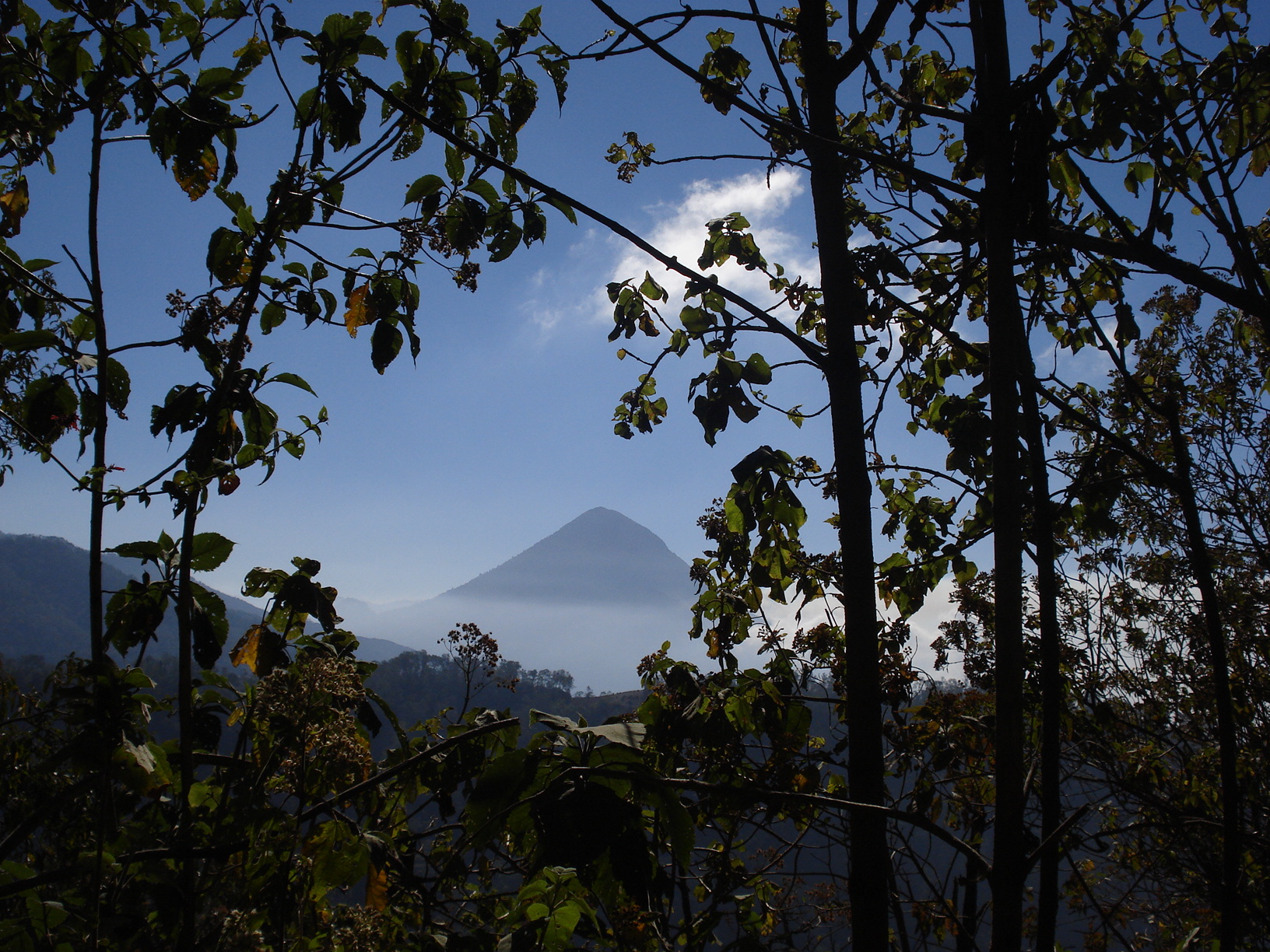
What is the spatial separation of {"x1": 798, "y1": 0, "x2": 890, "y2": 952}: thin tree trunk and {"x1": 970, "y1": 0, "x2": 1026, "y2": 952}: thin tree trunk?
32cm

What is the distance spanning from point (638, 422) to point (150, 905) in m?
2.55

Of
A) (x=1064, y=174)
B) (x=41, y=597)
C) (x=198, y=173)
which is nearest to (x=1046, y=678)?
(x=1064, y=174)

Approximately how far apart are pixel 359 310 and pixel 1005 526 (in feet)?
5.81

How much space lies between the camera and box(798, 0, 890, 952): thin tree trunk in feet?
5.39

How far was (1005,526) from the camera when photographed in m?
1.30

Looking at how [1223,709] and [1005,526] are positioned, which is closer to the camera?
[1005,526]

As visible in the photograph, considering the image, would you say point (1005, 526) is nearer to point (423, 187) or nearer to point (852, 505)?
point (852, 505)

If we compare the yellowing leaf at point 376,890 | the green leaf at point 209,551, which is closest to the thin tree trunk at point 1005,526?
the yellowing leaf at point 376,890

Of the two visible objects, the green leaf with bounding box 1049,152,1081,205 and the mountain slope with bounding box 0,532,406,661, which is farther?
the mountain slope with bounding box 0,532,406,661

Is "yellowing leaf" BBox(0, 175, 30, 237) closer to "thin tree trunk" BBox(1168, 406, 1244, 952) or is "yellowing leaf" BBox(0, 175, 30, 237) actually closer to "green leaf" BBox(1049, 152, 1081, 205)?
"green leaf" BBox(1049, 152, 1081, 205)

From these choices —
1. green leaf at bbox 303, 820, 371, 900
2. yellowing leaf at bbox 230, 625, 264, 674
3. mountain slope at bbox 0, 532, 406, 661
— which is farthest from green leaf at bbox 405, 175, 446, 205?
mountain slope at bbox 0, 532, 406, 661

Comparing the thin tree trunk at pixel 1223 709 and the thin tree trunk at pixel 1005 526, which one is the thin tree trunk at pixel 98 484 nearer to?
the thin tree trunk at pixel 1005 526

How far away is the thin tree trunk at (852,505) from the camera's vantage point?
5.39ft

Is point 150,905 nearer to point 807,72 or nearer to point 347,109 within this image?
point 347,109
